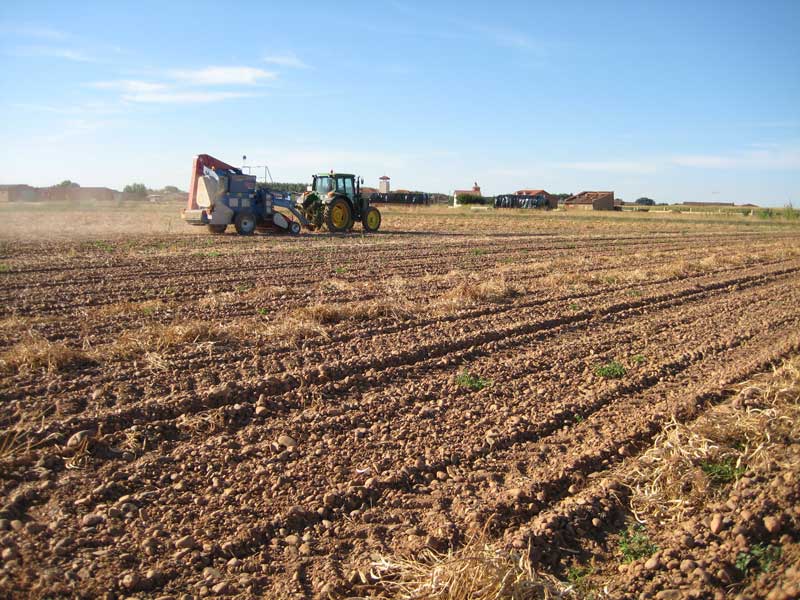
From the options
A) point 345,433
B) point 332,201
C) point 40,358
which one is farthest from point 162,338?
point 332,201

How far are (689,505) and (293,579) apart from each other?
243cm

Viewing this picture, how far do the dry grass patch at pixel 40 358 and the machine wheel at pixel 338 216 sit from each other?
57.9 ft

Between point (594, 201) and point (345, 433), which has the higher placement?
point (594, 201)

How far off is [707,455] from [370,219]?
21.6 meters

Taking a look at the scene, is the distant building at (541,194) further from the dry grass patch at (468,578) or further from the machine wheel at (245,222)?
the dry grass patch at (468,578)

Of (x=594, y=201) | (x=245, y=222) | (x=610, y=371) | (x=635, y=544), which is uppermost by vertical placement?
(x=594, y=201)

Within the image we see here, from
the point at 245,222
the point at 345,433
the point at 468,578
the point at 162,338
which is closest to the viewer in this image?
the point at 468,578

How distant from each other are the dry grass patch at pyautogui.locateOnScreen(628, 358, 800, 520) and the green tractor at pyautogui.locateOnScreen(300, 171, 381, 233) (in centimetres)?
1947

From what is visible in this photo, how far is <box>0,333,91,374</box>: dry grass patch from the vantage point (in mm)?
5695

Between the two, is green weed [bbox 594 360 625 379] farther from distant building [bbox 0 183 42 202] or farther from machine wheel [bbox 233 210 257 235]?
distant building [bbox 0 183 42 202]

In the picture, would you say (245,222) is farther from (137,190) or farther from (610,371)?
(137,190)

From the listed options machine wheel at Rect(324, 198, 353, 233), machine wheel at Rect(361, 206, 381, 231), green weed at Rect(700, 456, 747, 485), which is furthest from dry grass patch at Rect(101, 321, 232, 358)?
machine wheel at Rect(361, 206, 381, 231)

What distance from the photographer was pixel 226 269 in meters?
Answer: 12.8

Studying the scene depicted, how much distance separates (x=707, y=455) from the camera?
4.23 m
